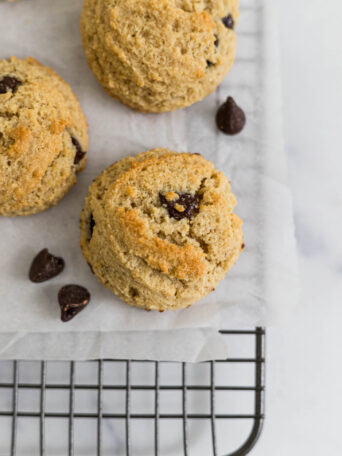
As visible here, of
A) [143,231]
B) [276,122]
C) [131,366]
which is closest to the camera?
[143,231]

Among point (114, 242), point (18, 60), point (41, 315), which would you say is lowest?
point (41, 315)

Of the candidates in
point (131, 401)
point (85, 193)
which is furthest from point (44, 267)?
point (131, 401)

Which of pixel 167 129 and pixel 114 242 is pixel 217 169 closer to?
pixel 167 129

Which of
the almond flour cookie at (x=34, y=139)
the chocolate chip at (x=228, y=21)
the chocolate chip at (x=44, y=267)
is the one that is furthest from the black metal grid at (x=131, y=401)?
the chocolate chip at (x=228, y=21)

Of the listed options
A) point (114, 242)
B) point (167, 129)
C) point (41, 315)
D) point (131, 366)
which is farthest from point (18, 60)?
point (131, 366)

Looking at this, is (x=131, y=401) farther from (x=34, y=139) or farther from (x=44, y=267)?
(x=34, y=139)

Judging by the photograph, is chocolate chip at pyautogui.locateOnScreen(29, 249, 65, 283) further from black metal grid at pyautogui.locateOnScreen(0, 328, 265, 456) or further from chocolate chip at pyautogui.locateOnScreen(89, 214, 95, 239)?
black metal grid at pyautogui.locateOnScreen(0, 328, 265, 456)

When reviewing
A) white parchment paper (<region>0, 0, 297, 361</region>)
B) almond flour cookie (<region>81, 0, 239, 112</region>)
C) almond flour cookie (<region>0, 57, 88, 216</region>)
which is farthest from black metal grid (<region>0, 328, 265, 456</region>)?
almond flour cookie (<region>81, 0, 239, 112</region>)

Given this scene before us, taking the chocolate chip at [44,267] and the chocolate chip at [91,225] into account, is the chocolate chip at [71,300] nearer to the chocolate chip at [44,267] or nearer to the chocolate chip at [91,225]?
the chocolate chip at [44,267]
